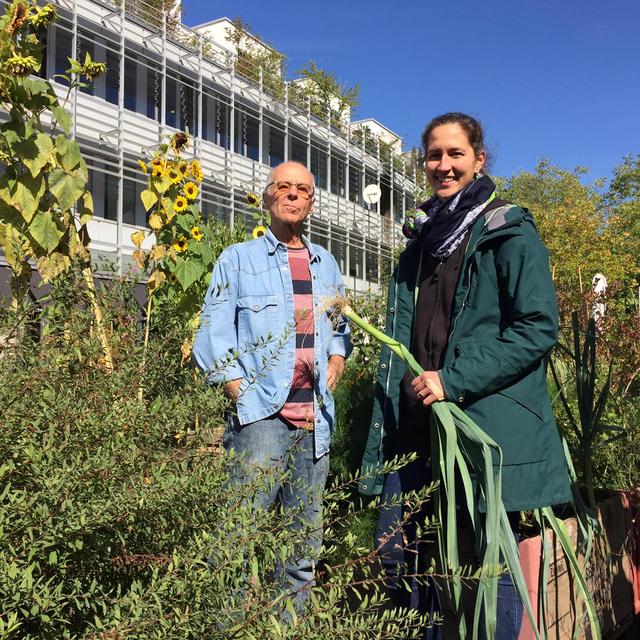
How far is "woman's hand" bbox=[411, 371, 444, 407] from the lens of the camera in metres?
1.91

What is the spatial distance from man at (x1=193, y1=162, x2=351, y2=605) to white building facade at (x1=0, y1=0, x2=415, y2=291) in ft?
31.4

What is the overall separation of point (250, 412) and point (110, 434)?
0.93m

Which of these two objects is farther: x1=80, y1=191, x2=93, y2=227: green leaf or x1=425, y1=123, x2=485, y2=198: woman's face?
x1=80, y1=191, x2=93, y2=227: green leaf

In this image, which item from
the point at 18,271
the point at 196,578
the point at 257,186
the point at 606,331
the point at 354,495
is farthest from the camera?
the point at 257,186

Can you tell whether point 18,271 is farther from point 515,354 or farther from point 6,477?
point 515,354

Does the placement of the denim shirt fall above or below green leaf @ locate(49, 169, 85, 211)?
below

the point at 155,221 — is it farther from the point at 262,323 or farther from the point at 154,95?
the point at 154,95

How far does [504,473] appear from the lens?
1.89 meters

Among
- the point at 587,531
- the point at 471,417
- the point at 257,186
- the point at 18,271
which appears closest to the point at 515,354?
the point at 471,417

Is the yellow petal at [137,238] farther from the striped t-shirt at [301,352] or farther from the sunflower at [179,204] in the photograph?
the striped t-shirt at [301,352]

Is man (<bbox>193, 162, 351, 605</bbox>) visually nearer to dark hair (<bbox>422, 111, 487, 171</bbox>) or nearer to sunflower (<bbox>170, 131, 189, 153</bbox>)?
dark hair (<bbox>422, 111, 487, 171</bbox>)

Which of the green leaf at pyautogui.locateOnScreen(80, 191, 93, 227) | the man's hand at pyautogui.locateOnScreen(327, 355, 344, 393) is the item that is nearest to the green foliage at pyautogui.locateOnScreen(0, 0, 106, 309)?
the green leaf at pyautogui.locateOnScreen(80, 191, 93, 227)

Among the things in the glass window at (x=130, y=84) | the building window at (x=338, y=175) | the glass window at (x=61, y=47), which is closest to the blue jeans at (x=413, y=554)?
the glass window at (x=61, y=47)

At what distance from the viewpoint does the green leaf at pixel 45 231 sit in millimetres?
2783
